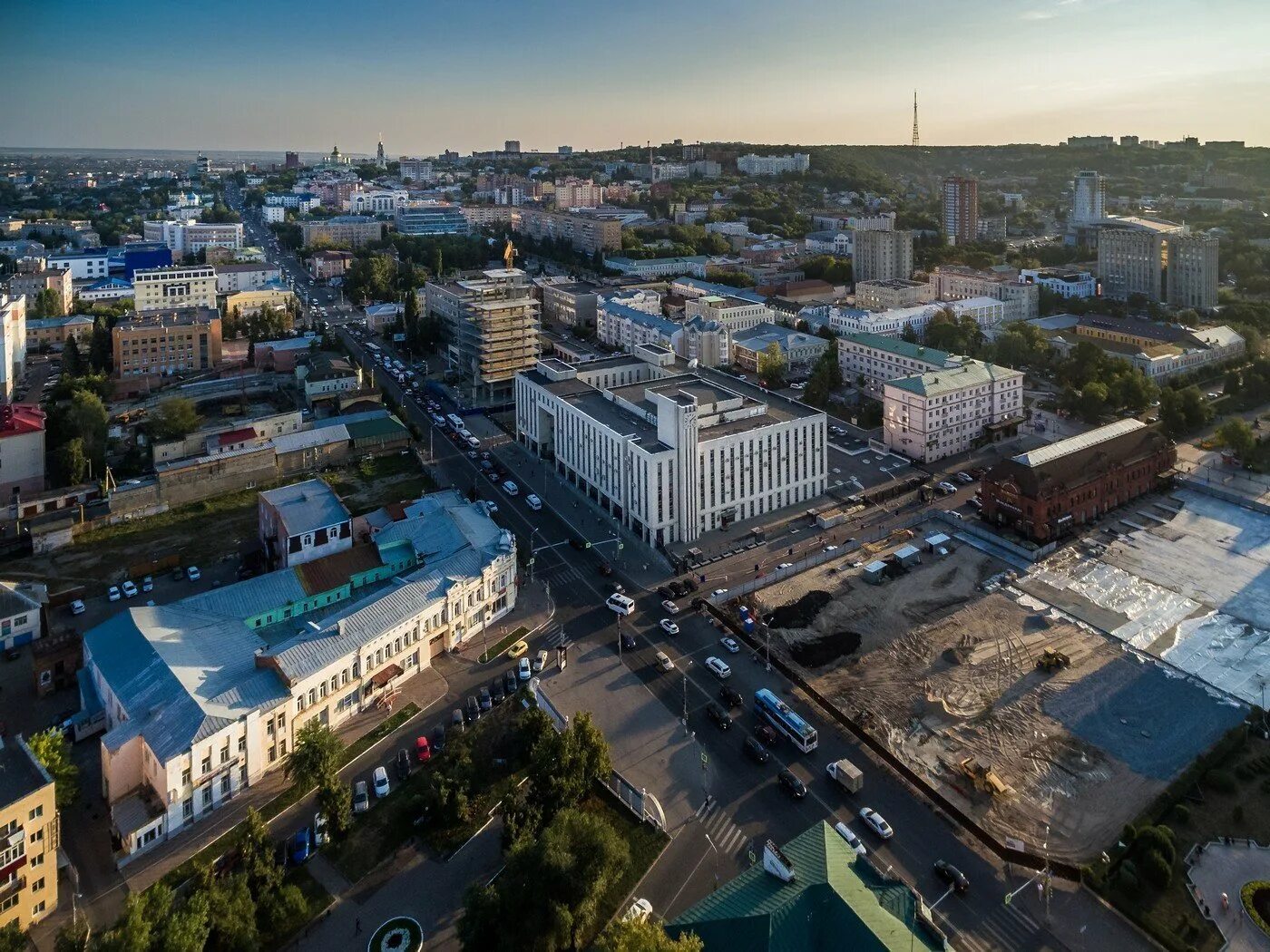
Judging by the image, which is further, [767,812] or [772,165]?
[772,165]

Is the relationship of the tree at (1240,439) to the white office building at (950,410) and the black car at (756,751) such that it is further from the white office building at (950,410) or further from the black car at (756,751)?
the black car at (756,751)

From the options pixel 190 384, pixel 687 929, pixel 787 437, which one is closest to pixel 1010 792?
pixel 687 929

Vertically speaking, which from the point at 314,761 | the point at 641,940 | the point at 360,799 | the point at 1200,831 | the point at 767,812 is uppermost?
the point at 314,761

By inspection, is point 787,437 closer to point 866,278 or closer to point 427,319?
point 427,319

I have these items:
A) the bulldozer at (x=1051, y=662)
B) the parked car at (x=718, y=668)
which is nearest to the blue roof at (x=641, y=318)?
the parked car at (x=718, y=668)

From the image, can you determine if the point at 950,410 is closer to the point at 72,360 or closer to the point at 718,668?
the point at 718,668

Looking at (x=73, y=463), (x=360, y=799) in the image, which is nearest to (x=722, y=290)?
(x=73, y=463)

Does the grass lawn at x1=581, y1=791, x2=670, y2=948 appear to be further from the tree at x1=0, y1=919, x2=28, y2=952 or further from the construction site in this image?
the tree at x1=0, y1=919, x2=28, y2=952
